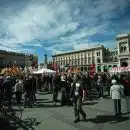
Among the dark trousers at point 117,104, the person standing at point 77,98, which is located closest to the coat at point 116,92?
the dark trousers at point 117,104

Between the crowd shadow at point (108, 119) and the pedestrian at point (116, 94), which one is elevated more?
the pedestrian at point (116, 94)

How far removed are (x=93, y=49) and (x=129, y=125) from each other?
407ft

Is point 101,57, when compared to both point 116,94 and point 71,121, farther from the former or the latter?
point 71,121

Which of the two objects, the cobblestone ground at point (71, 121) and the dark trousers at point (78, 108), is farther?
the dark trousers at point (78, 108)

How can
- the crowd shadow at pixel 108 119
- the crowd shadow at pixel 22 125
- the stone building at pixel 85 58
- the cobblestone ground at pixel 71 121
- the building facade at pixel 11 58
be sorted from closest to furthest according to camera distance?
the cobblestone ground at pixel 71 121 → the crowd shadow at pixel 22 125 → the crowd shadow at pixel 108 119 → the building facade at pixel 11 58 → the stone building at pixel 85 58

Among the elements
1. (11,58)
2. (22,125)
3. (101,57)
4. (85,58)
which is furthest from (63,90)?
(85,58)

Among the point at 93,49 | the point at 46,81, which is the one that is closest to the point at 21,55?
the point at 93,49

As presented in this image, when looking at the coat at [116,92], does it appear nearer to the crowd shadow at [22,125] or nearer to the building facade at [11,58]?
the crowd shadow at [22,125]

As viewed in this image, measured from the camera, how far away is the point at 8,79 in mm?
13953

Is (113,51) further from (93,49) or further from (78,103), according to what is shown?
(78,103)

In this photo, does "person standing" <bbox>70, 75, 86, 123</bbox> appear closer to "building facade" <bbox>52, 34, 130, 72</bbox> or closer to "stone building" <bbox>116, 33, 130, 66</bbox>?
"building facade" <bbox>52, 34, 130, 72</bbox>

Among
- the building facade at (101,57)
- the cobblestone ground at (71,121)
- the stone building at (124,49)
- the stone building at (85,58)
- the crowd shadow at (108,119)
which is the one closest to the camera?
the cobblestone ground at (71,121)

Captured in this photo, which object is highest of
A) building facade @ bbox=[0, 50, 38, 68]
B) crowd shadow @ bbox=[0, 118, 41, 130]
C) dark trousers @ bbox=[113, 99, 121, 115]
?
building facade @ bbox=[0, 50, 38, 68]

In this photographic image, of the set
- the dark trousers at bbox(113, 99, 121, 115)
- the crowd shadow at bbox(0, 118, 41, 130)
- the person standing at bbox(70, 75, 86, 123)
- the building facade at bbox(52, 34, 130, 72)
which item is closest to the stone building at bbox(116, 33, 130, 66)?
the building facade at bbox(52, 34, 130, 72)
